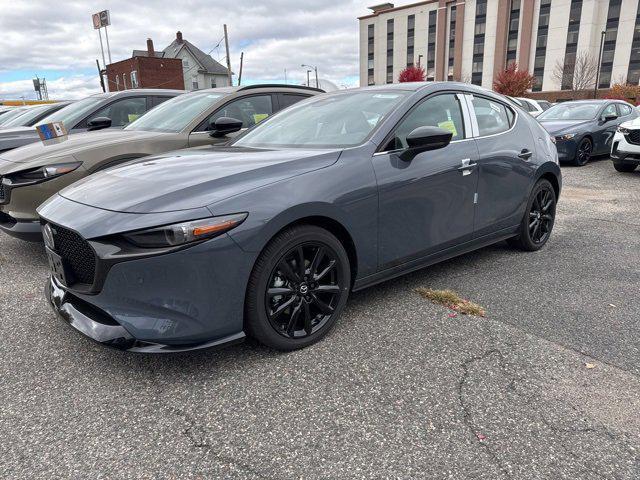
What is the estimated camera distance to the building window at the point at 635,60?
55000 mm

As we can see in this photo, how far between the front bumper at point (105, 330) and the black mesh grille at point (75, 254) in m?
0.14

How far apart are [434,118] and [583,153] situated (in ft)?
28.4

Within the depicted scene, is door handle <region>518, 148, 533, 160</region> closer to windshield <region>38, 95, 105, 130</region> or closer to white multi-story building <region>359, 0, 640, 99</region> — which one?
windshield <region>38, 95, 105, 130</region>

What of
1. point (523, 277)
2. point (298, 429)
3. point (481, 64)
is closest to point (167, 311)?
point (298, 429)

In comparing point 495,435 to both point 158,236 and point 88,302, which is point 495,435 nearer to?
point 158,236

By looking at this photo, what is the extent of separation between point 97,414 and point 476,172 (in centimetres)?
298

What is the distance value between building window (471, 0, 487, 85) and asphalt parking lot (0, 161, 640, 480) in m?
67.9

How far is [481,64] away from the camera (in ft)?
213

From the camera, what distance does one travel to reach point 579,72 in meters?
55.6

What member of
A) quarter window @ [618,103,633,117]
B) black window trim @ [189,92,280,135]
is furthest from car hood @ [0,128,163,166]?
quarter window @ [618,103,633,117]

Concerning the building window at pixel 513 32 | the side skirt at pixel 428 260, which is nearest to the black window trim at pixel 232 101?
the side skirt at pixel 428 260

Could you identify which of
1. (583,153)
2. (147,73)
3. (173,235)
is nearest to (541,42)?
(147,73)

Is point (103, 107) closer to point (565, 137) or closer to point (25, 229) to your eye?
point (25, 229)

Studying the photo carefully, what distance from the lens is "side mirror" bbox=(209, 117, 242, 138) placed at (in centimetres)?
485
